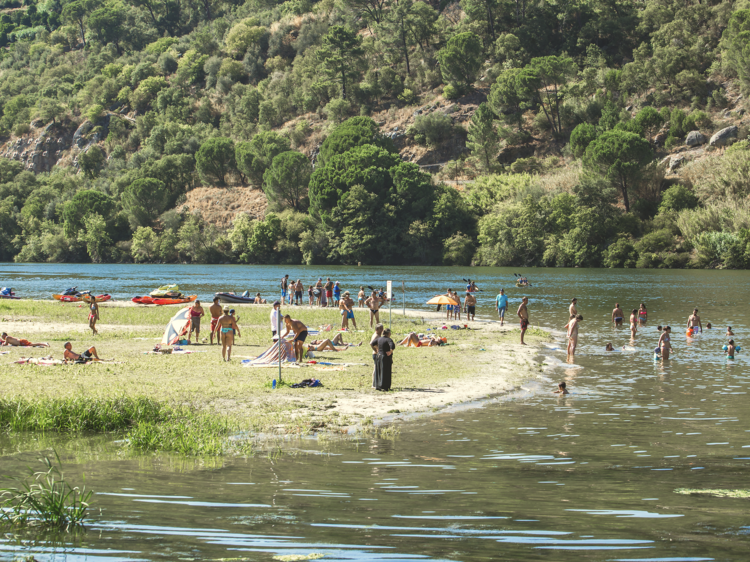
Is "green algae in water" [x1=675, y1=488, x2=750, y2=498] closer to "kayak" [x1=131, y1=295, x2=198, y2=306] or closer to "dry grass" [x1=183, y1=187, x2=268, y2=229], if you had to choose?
"kayak" [x1=131, y1=295, x2=198, y2=306]

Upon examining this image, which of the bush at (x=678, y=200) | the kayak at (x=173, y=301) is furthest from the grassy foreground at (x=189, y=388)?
the bush at (x=678, y=200)

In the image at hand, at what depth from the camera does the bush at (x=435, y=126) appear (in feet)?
420

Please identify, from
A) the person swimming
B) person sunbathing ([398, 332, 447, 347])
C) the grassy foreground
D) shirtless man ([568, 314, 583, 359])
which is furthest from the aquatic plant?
the person swimming

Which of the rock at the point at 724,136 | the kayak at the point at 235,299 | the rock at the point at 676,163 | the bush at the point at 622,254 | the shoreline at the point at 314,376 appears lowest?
the shoreline at the point at 314,376

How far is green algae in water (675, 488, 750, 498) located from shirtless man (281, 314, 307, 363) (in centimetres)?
1289

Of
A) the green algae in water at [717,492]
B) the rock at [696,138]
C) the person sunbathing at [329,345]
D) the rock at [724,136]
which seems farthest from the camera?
the rock at [696,138]

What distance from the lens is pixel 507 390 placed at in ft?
57.1

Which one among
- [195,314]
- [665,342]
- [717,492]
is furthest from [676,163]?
[717,492]

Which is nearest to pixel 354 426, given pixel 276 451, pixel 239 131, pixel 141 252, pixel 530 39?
pixel 276 451

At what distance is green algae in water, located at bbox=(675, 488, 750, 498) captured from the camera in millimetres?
8672

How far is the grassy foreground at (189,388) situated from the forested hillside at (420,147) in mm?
69325

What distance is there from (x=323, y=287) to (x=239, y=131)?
122m

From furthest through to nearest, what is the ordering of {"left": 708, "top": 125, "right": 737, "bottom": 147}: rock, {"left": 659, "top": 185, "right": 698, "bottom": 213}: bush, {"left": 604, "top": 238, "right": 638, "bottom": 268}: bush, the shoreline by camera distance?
{"left": 708, "top": 125, "right": 737, "bottom": 147}: rock → {"left": 659, "top": 185, "right": 698, "bottom": 213}: bush → {"left": 604, "top": 238, "right": 638, "bottom": 268}: bush → the shoreline

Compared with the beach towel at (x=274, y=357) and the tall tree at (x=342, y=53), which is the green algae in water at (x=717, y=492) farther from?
the tall tree at (x=342, y=53)
